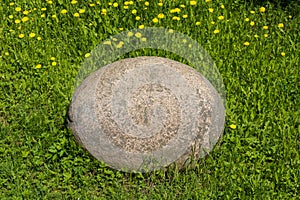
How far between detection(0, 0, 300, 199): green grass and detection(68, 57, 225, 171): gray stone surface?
6.4 inches

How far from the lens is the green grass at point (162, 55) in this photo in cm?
427

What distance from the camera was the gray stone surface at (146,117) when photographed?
413 cm

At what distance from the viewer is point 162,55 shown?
5621 mm

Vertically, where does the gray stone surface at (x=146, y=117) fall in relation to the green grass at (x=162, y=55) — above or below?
above

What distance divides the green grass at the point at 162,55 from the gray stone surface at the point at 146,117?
16 cm

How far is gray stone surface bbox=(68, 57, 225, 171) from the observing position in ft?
13.6

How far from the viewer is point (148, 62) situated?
4.43 m

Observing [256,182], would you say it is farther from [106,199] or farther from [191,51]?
[191,51]

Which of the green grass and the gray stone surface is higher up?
the gray stone surface

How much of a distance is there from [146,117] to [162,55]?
1.62 m

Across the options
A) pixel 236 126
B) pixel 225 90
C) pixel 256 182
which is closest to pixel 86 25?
pixel 225 90

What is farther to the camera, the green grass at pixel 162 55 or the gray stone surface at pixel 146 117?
the green grass at pixel 162 55

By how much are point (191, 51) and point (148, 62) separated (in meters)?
1.31

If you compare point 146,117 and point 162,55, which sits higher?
point 146,117
